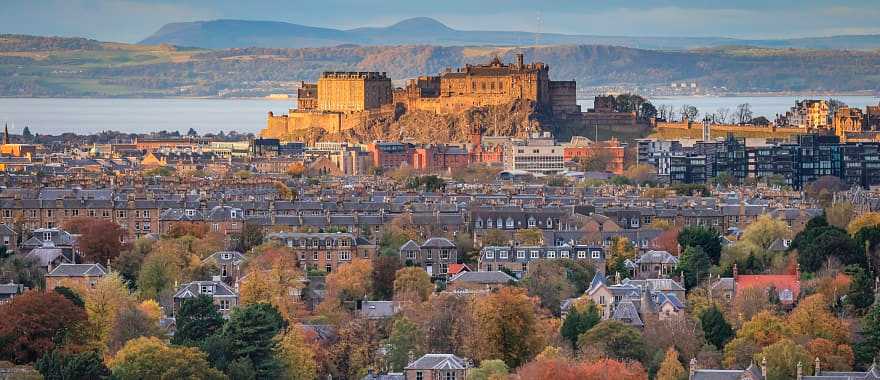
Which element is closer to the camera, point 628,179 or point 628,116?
point 628,179

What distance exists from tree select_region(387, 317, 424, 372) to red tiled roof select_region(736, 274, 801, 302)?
9317 millimetres

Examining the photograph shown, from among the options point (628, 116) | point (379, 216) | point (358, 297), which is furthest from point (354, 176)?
point (358, 297)

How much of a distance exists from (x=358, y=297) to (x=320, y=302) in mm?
861

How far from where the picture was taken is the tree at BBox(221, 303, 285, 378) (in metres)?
40.0

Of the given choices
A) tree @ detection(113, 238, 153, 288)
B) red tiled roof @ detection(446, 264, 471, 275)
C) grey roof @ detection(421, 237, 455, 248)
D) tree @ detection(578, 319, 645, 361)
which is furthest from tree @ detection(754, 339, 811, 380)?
grey roof @ detection(421, 237, 455, 248)

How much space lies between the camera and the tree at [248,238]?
197 feet

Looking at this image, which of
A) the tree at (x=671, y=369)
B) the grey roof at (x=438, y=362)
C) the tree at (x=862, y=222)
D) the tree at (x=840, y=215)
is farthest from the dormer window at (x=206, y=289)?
the tree at (x=840, y=215)

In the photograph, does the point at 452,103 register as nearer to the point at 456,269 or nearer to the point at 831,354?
the point at 456,269

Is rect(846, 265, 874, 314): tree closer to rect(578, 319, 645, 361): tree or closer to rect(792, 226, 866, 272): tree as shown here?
rect(792, 226, 866, 272): tree

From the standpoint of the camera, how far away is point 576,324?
44188 mm

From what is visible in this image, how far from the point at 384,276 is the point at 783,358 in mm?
13854

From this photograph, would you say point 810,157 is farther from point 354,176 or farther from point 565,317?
point 565,317

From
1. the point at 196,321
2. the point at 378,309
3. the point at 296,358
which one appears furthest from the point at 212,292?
the point at 296,358

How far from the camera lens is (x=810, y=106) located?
5546 inches
